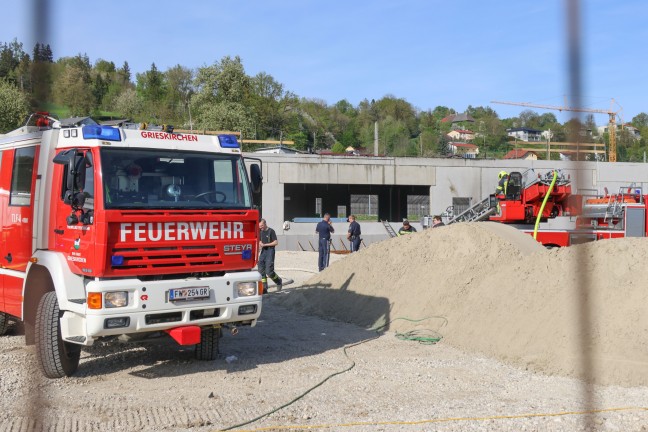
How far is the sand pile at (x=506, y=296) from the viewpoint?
26.0 feet

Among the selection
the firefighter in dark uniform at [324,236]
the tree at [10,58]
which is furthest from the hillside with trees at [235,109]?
the firefighter in dark uniform at [324,236]

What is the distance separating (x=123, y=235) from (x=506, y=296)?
5.86 metres

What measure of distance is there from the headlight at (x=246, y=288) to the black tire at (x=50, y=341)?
6.53ft

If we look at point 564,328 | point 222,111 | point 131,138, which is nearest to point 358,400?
point 564,328

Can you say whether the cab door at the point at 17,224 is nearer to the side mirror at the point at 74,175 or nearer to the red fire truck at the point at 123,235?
the red fire truck at the point at 123,235

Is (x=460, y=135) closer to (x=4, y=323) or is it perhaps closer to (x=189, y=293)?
(x=4, y=323)

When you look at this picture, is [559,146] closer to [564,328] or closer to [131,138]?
[131,138]

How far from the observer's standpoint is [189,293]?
24.2 ft

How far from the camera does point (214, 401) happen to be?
261 inches

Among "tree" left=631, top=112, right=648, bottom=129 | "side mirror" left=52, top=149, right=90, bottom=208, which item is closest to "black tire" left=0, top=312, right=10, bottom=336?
"side mirror" left=52, top=149, right=90, bottom=208

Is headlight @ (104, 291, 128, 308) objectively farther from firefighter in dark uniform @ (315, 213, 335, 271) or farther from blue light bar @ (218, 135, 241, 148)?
firefighter in dark uniform @ (315, 213, 335, 271)

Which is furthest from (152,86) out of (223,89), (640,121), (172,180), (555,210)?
(640,121)

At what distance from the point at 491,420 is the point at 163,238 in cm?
391

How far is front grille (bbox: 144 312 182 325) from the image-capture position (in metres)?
7.14
